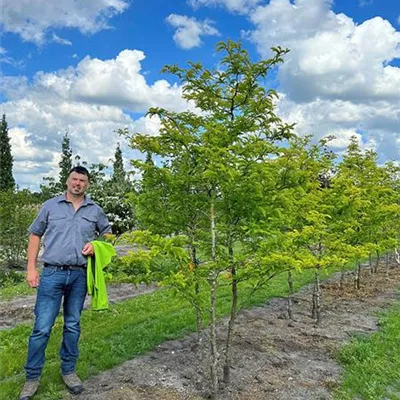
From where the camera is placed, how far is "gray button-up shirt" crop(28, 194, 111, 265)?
403 centimetres

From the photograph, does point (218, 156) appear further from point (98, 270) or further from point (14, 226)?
point (14, 226)

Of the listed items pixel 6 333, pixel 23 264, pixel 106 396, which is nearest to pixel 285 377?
pixel 106 396

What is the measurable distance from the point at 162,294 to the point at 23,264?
27.1 feet

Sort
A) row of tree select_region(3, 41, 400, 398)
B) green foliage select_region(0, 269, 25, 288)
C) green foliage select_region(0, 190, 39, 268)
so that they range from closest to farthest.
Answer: row of tree select_region(3, 41, 400, 398)
green foliage select_region(0, 269, 25, 288)
green foliage select_region(0, 190, 39, 268)

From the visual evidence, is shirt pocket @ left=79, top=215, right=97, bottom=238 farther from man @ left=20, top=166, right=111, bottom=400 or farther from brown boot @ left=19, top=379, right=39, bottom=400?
brown boot @ left=19, top=379, right=39, bottom=400

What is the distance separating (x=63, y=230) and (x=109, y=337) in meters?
2.58

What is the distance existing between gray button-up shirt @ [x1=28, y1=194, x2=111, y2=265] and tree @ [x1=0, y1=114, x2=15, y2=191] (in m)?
37.2

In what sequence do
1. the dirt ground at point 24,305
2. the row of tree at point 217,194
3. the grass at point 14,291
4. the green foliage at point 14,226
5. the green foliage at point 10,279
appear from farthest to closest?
the green foliage at point 14,226
the green foliage at point 10,279
the grass at point 14,291
the dirt ground at point 24,305
the row of tree at point 217,194

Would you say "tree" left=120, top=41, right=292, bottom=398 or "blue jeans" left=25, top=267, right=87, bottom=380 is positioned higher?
"tree" left=120, top=41, right=292, bottom=398

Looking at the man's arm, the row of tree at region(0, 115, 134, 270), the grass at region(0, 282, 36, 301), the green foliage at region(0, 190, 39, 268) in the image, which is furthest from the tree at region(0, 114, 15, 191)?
the man's arm

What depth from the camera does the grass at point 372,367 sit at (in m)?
4.40

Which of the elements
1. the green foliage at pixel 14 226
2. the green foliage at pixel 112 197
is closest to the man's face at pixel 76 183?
the green foliage at pixel 14 226

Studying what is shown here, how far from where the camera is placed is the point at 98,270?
401 centimetres

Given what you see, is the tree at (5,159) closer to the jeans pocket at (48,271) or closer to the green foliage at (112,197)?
the green foliage at (112,197)
